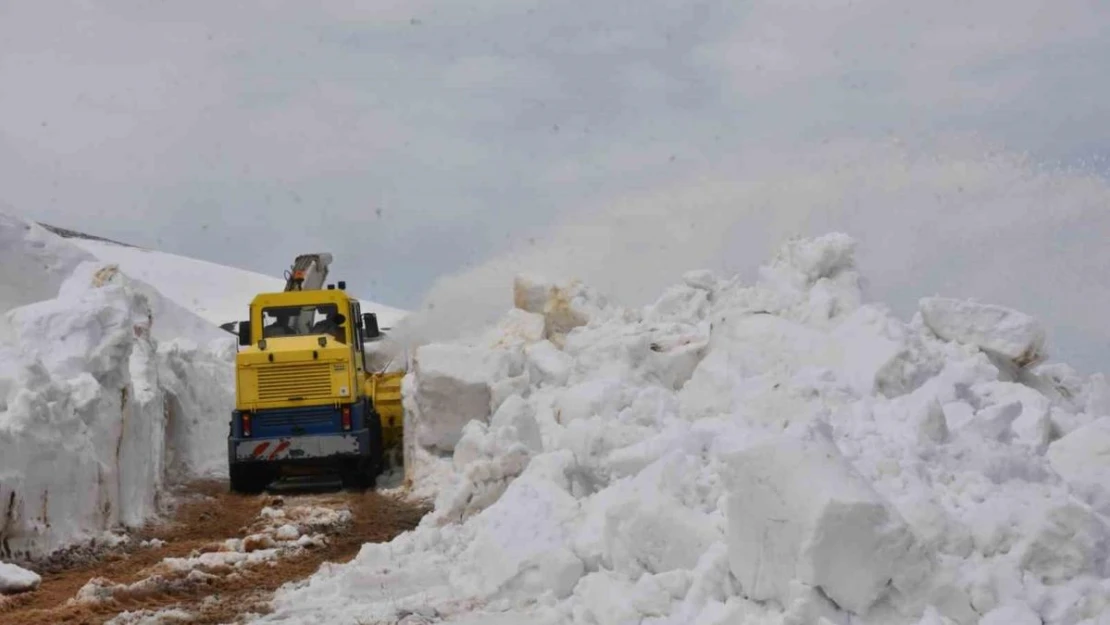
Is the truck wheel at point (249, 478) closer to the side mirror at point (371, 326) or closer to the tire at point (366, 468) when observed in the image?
the tire at point (366, 468)

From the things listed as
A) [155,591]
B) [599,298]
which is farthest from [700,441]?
[599,298]

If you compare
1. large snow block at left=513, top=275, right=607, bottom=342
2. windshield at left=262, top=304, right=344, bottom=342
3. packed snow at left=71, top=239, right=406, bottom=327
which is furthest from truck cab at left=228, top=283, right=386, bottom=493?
packed snow at left=71, top=239, right=406, bottom=327

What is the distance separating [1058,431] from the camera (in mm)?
8125

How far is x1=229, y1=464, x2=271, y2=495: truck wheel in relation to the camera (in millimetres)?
14250

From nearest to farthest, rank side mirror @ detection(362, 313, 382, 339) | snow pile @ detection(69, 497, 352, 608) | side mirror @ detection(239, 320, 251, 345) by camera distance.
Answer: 1. snow pile @ detection(69, 497, 352, 608)
2. side mirror @ detection(362, 313, 382, 339)
3. side mirror @ detection(239, 320, 251, 345)

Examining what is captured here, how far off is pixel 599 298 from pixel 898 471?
10856mm

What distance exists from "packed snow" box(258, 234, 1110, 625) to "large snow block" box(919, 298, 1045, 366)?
0.06 feet

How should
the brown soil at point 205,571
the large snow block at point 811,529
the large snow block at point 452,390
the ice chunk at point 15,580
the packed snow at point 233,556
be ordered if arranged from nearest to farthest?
the large snow block at point 811,529
the brown soil at point 205,571
the packed snow at point 233,556
the ice chunk at point 15,580
the large snow block at point 452,390

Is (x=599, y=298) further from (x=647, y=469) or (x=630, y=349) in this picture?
(x=647, y=469)

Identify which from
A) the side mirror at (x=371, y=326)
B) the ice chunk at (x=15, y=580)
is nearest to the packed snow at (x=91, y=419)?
the ice chunk at (x=15, y=580)

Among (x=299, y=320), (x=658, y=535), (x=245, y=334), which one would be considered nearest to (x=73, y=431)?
(x=245, y=334)

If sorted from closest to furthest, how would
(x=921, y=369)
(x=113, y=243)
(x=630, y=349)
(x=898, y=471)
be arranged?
(x=898, y=471)
(x=921, y=369)
(x=630, y=349)
(x=113, y=243)

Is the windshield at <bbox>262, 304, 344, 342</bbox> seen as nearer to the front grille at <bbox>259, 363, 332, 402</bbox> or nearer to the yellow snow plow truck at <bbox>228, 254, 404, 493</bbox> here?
the yellow snow plow truck at <bbox>228, 254, 404, 493</bbox>

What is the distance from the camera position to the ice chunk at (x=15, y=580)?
25.9 ft
